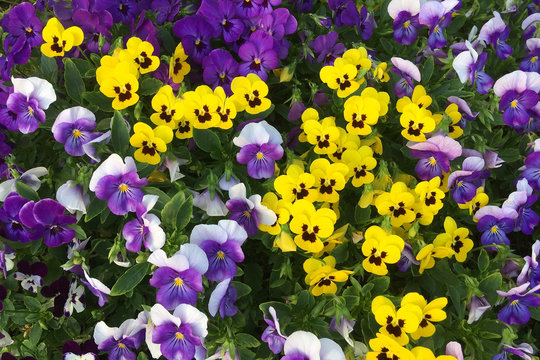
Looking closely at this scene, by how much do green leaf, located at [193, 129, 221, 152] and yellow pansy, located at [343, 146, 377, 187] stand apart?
1.38 ft

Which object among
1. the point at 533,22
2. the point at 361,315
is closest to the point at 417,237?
the point at 361,315

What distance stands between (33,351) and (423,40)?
74.1 inches

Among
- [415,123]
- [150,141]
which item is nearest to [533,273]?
[415,123]

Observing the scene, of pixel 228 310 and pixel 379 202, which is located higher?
pixel 379 202

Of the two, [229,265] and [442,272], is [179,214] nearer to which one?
[229,265]

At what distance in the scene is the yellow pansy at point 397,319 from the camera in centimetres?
148

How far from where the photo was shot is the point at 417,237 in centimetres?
180

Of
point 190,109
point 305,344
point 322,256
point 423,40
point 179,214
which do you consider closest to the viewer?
point 305,344

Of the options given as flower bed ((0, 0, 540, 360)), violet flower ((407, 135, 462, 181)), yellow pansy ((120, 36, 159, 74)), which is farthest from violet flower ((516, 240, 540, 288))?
yellow pansy ((120, 36, 159, 74))

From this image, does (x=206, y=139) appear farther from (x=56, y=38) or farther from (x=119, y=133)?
(x=56, y=38)

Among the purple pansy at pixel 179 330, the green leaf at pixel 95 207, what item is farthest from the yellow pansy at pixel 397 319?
the green leaf at pixel 95 207

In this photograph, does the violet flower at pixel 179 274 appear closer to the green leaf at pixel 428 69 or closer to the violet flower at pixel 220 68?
the violet flower at pixel 220 68

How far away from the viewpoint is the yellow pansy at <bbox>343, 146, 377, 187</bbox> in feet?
5.77

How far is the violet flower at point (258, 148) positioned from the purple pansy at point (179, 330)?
0.47 m
